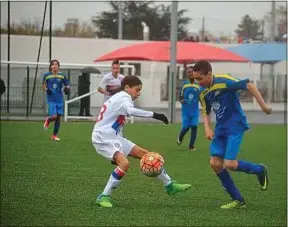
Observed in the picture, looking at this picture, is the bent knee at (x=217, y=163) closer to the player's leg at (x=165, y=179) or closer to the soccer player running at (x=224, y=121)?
the soccer player running at (x=224, y=121)

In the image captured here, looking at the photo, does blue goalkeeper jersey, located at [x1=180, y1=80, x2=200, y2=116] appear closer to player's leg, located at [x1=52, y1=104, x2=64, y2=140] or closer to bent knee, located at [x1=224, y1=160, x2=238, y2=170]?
player's leg, located at [x1=52, y1=104, x2=64, y2=140]

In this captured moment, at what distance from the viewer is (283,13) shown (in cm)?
4312

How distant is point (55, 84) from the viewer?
1778cm

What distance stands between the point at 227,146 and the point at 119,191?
5.76ft

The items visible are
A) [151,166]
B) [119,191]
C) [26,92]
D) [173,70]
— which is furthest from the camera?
[173,70]

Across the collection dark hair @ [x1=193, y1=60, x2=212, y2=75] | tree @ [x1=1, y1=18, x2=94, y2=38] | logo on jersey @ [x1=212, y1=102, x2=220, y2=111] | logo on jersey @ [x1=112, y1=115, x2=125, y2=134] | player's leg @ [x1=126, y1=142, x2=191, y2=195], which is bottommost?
player's leg @ [x1=126, y1=142, x2=191, y2=195]

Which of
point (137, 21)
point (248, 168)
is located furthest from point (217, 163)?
point (137, 21)

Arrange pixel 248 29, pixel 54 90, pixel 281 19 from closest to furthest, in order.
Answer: pixel 54 90 < pixel 281 19 < pixel 248 29

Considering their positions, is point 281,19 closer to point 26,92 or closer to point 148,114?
point 26,92

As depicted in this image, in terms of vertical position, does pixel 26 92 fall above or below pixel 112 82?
below

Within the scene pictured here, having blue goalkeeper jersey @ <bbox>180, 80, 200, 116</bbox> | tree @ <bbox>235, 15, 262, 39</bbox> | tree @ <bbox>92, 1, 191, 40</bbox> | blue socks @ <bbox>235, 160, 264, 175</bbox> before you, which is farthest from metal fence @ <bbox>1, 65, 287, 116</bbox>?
tree @ <bbox>235, 15, 262, 39</bbox>

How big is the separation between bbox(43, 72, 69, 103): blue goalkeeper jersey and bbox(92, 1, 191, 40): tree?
2926 cm

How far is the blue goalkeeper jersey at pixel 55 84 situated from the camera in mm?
17750

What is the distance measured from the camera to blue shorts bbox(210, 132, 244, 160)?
836 cm
